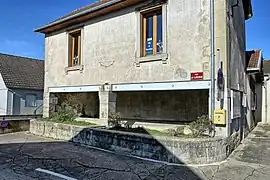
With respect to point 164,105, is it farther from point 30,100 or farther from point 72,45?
point 30,100

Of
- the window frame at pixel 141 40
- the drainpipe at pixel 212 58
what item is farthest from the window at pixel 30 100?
the drainpipe at pixel 212 58

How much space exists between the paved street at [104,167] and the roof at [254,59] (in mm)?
4874

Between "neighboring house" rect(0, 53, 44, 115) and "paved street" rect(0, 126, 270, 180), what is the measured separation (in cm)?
1365

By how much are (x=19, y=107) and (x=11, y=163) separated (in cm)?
1606

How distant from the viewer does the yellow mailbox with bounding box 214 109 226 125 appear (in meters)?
6.91

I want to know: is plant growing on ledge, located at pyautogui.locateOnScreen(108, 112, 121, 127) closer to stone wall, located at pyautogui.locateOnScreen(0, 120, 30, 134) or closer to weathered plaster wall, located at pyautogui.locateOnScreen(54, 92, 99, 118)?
weathered plaster wall, located at pyautogui.locateOnScreen(54, 92, 99, 118)

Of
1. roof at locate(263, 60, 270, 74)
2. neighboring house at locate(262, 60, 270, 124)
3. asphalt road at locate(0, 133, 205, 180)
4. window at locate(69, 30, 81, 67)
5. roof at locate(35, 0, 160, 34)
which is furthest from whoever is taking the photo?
roof at locate(263, 60, 270, 74)

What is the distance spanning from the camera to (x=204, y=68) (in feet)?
24.6

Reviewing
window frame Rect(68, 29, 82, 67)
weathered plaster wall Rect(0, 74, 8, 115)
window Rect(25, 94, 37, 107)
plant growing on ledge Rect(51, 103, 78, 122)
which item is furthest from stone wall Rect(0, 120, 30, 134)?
window Rect(25, 94, 37, 107)

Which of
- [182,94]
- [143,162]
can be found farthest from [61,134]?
[182,94]

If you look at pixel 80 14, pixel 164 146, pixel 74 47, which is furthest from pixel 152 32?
pixel 74 47

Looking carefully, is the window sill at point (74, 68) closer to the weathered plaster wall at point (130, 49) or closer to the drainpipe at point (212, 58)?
the weathered plaster wall at point (130, 49)

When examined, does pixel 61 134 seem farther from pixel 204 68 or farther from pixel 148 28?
pixel 204 68

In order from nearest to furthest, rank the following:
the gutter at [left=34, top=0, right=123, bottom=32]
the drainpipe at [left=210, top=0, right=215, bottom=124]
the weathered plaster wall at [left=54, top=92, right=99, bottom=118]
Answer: the drainpipe at [left=210, top=0, right=215, bottom=124] < the gutter at [left=34, top=0, right=123, bottom=32] < the weathered plaster wall at [left=54, top=92, right=99, bottom=118]
